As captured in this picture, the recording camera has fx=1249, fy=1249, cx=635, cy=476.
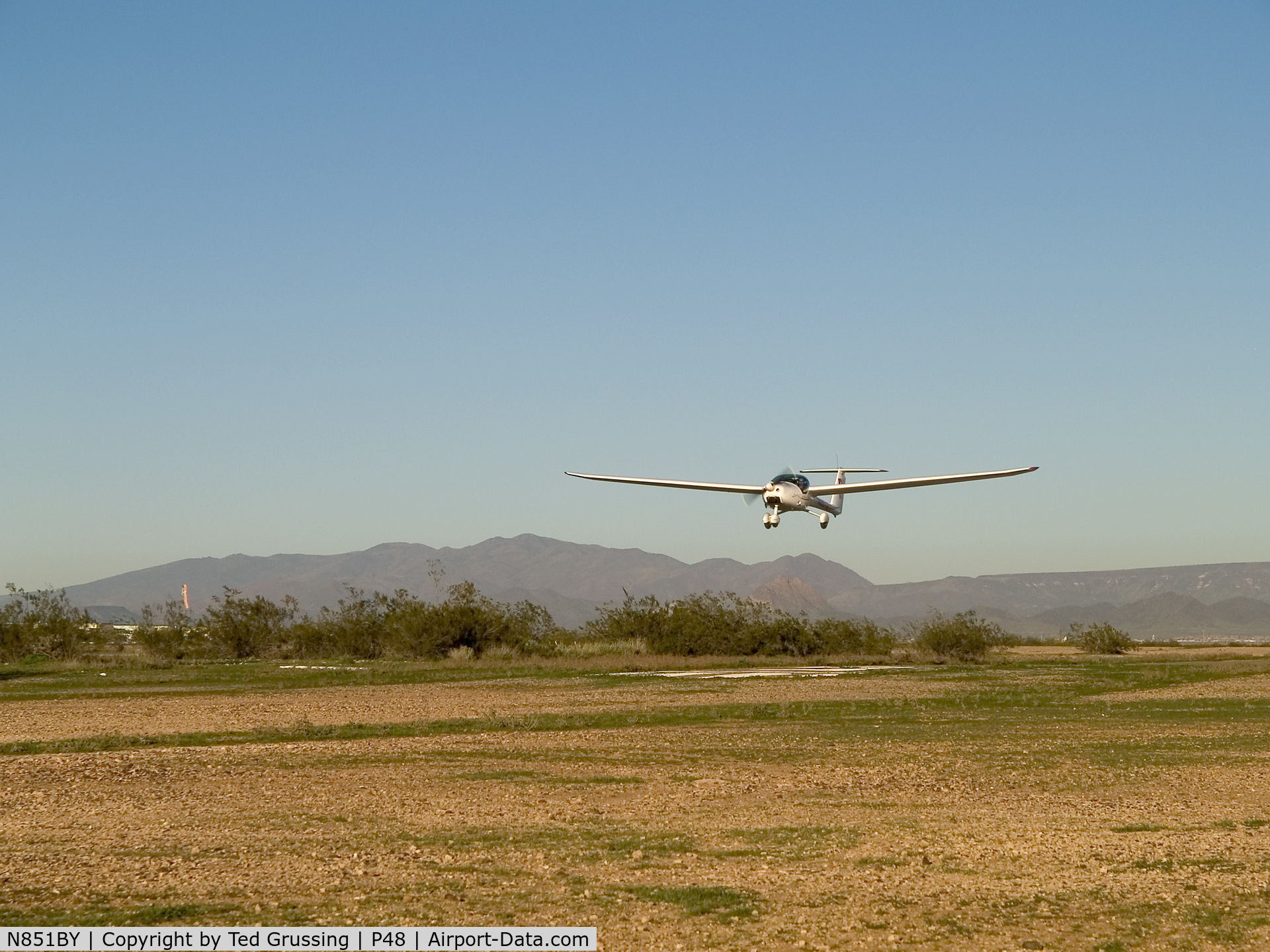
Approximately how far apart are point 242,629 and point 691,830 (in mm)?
63670

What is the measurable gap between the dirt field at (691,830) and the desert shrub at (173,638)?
139 feet

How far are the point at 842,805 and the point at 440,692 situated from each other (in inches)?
1102

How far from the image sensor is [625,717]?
32656 mm

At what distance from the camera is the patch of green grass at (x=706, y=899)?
11.9 metres

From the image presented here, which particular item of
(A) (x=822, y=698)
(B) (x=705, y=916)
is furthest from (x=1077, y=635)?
(B) (x=705, y=916)

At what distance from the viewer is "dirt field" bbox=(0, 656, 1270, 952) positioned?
11.8 metres

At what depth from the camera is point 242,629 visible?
75.0m

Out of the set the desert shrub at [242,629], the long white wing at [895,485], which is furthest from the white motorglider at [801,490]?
the desert shrub at [242,629]

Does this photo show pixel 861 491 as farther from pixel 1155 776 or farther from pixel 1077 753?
pixel 1155 776

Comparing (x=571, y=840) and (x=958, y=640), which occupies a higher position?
(x=571, y=840)

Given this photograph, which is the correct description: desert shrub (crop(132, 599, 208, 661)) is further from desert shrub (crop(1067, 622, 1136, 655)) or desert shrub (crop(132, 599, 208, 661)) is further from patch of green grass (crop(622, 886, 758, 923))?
patch of green grass (crop(622, 886, 758, 923))

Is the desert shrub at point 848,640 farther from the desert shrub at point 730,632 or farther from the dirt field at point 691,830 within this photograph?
the dirt field at point 691,830

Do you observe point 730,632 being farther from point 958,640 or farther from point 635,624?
point 958,640

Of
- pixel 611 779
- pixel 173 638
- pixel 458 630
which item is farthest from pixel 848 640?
pixel 611 779
